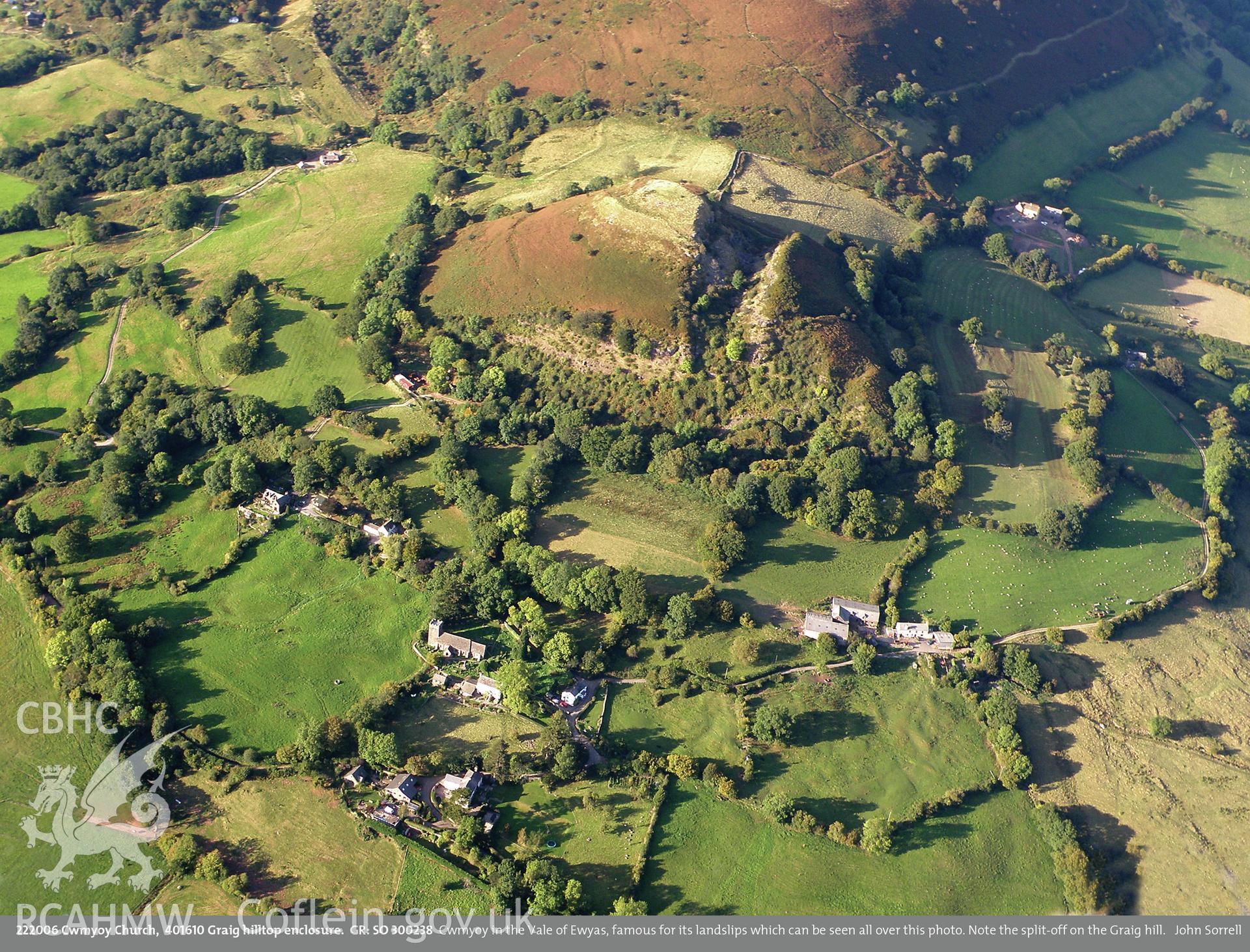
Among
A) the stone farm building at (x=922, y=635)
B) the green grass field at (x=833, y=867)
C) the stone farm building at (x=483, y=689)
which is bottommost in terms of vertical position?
the green grass field at (x=833, y=867)

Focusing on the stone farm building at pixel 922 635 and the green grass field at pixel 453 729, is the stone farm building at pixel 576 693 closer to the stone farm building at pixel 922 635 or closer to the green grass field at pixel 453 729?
the green grass field at pixel 453 729

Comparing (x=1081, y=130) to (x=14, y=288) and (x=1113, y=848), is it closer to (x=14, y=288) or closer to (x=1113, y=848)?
(x=1113, y=848)

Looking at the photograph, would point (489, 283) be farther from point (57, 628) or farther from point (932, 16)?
point (932, 16)

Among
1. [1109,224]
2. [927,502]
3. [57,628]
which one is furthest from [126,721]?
[1109,224]

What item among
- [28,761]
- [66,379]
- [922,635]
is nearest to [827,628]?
[922,635]

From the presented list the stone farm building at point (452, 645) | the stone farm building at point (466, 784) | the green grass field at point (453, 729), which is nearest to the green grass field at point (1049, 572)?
Answer: the green grass field at point (453, 729)

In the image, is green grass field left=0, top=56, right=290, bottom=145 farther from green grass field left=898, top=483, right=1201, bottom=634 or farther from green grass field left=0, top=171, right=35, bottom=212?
green grass field left=898, top=483, right=1201, bottom=634
